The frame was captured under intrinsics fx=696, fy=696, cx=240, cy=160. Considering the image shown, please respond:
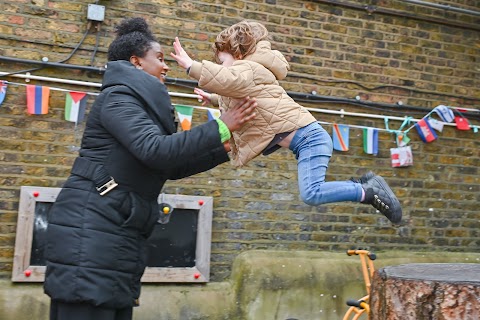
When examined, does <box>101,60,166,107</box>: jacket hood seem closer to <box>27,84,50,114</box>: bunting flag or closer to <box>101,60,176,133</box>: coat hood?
<box>101,60,176,133</box>: coat hood

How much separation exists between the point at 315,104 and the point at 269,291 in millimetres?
1881

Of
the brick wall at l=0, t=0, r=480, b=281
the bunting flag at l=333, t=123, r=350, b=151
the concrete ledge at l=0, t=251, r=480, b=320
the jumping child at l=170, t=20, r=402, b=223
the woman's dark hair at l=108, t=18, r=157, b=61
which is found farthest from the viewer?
the bunting flag at l=333, t=123, r=350, b=151

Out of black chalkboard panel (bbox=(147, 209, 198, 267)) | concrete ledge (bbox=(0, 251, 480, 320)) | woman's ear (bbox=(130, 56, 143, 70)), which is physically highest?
woman's ear (bbox=(130, 56, 143, 70))

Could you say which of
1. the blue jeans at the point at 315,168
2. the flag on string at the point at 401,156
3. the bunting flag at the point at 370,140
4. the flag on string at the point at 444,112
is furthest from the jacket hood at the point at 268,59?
the flag on string at the point at 444,112

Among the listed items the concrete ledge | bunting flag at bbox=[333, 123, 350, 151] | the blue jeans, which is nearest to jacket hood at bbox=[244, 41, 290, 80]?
the blue jeans

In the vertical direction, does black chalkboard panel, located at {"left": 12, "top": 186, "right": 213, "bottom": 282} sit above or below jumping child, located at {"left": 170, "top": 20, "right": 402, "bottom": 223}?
below

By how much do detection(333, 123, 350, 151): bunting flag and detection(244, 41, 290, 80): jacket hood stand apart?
9.86 feet

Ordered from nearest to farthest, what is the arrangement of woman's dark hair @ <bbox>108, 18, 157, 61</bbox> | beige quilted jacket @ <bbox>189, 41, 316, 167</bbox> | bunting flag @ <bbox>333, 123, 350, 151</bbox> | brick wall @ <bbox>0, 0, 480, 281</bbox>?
1. woman's dark hair @ <bbox>108, 18, 157, 61</bbox>
2. beige quilted jacket @ <bbox>189, 41, 316, 167</bbox>
3. brick wall @ <bbox>0, 0, 480, 281</bbox>
4. bunting flag @ <bbox>333, 123, 350, 151</bbox>

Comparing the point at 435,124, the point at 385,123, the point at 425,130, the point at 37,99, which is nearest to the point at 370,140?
the point at 385,123

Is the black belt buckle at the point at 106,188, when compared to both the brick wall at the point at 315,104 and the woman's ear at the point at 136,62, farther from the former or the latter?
the brick wall at the point at 315,104

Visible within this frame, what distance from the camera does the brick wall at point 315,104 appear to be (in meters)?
5.89

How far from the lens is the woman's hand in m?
3.34

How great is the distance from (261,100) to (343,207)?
3419 mm

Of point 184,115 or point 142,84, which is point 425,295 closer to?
point 142,84
